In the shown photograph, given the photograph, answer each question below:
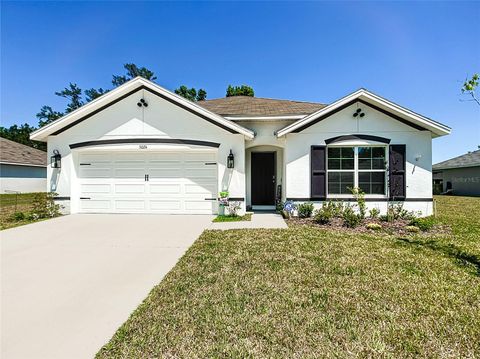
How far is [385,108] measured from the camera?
849 cm

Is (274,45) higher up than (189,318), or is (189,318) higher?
(274,45)

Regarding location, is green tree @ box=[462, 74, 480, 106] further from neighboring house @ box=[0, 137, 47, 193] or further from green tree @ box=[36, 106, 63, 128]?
green tree @ box=[36, 106, 63, 128]

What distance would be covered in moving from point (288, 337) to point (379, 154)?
843 centimetres

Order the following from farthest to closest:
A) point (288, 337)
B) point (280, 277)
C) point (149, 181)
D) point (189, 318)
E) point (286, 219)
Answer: point (149, 181), point (286, 219), point (280, 277), point (189, 318), point (288, 337)

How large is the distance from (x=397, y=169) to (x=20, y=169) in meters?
27.3

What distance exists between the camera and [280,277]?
374cm

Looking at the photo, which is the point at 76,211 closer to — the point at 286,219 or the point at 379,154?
the point at 286,219

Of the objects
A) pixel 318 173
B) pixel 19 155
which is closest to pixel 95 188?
pixel 318 173

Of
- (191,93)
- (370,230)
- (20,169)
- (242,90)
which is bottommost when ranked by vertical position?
(370,230)

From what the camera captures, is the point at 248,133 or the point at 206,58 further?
the point at 206,58

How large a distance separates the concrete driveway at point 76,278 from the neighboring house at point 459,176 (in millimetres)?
24886

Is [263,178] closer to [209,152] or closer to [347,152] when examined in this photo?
[209,152]

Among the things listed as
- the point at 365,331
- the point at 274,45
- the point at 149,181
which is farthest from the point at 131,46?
the point at 365,331

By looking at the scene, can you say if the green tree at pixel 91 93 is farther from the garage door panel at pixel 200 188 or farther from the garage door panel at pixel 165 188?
the garage door panel at pixel 200 188
